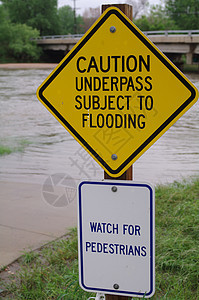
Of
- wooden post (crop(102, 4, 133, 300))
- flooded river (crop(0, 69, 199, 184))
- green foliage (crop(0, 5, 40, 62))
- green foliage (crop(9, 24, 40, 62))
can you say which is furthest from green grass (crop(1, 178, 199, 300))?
green foliage (crop(0, 5, 40, 62))

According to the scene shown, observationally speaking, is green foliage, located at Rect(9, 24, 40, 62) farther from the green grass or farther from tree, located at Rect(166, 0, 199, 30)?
the green grass

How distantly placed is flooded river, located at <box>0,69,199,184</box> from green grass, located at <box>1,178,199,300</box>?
1.33 meters

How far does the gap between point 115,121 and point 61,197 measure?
10.9 feet

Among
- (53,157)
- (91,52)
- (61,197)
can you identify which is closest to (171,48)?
(53,157)

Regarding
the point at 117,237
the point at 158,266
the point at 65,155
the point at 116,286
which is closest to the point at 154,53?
the point at 117,237

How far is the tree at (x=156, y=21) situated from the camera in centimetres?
5862

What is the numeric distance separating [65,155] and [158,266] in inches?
210

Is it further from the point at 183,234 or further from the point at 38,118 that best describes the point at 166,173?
the point at 38,118

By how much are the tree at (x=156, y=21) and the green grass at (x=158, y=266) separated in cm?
5612

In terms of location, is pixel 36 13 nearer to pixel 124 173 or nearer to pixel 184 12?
pixel 184 12

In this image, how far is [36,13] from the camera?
81125 millimetres

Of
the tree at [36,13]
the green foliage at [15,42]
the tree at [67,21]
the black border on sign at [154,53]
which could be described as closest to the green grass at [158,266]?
the black border on sign at [154,53]

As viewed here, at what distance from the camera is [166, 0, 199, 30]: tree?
186ft

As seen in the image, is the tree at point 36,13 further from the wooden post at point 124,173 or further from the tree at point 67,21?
the wooden post at point 124,173
